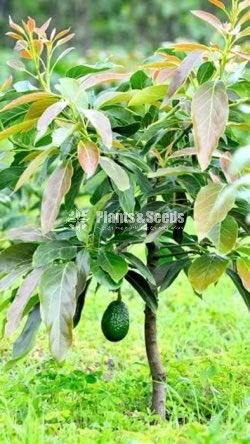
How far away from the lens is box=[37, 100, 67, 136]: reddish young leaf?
5.07 feet

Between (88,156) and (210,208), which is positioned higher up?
(88,156)

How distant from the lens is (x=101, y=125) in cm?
156

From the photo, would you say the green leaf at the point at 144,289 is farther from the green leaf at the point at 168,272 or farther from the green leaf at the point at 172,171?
the green leaf at the point at 172,171

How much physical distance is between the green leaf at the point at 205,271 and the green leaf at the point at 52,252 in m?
0.25

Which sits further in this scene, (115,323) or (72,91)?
(115,323)

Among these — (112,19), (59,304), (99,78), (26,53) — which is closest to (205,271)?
(59,304)

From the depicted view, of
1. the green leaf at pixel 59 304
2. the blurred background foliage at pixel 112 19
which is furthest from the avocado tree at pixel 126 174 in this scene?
the blurred background foliage at pixel 112 19

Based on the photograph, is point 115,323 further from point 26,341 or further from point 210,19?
point 210,19

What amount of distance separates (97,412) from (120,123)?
2.14 feet

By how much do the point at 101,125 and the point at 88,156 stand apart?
80mm

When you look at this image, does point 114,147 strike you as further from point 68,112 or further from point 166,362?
point 166,362

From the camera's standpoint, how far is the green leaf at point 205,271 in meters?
1.70

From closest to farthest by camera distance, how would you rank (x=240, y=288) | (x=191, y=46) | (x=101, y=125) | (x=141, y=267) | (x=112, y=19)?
(x=101, y=125) → (x=191, y=46) → (x=141, y=267) → (x=240, y=288) → (x=112, y=19)

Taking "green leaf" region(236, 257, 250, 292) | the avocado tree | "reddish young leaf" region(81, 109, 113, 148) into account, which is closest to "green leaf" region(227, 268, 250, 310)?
the avocado tree
